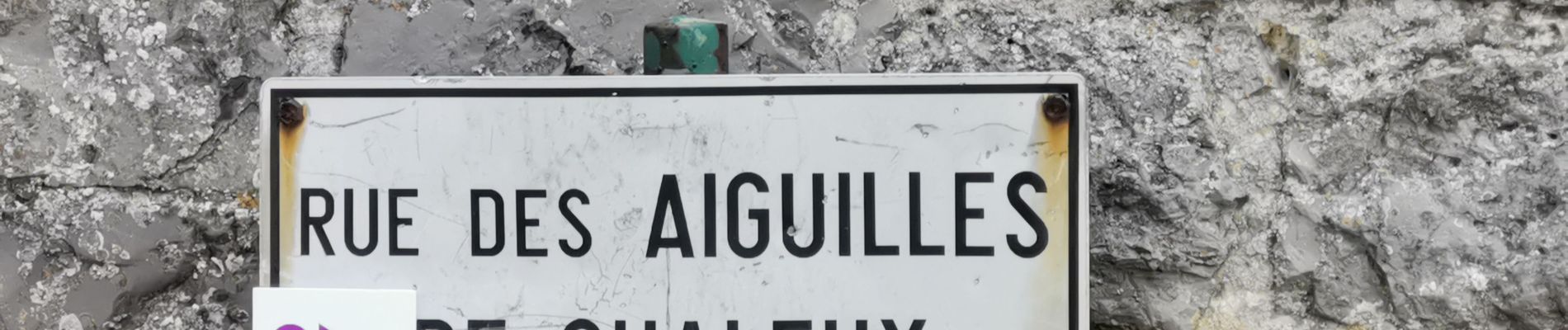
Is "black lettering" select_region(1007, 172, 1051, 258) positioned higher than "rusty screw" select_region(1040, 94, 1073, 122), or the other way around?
"rusty screw" select_region(1040, 94, 1073, 122)

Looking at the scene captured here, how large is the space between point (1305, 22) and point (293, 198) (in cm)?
87

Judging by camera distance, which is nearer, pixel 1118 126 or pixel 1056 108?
pixel 1056 108

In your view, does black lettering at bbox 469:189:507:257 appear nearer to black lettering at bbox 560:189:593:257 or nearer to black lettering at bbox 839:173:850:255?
black lettering at bbox 560:189:593:257

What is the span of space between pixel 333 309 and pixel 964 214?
18.9 inches

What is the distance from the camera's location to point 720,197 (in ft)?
2.48

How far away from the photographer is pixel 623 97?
76cm

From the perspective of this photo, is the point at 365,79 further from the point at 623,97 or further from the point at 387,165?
the point at 623,97

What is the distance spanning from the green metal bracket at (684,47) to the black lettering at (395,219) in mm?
199

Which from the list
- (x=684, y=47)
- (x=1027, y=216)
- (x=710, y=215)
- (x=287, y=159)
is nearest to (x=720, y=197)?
(x=710, y=215)

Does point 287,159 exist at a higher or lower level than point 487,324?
higher

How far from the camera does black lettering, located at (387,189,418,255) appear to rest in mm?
770

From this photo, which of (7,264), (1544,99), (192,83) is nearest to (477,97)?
(192,83)

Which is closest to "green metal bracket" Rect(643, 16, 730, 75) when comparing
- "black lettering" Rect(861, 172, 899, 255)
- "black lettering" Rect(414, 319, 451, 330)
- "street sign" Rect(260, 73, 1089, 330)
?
"street sign" Rect(260, 73, 1089, 330)

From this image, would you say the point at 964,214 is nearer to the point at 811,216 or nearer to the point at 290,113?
the point at 811,216
